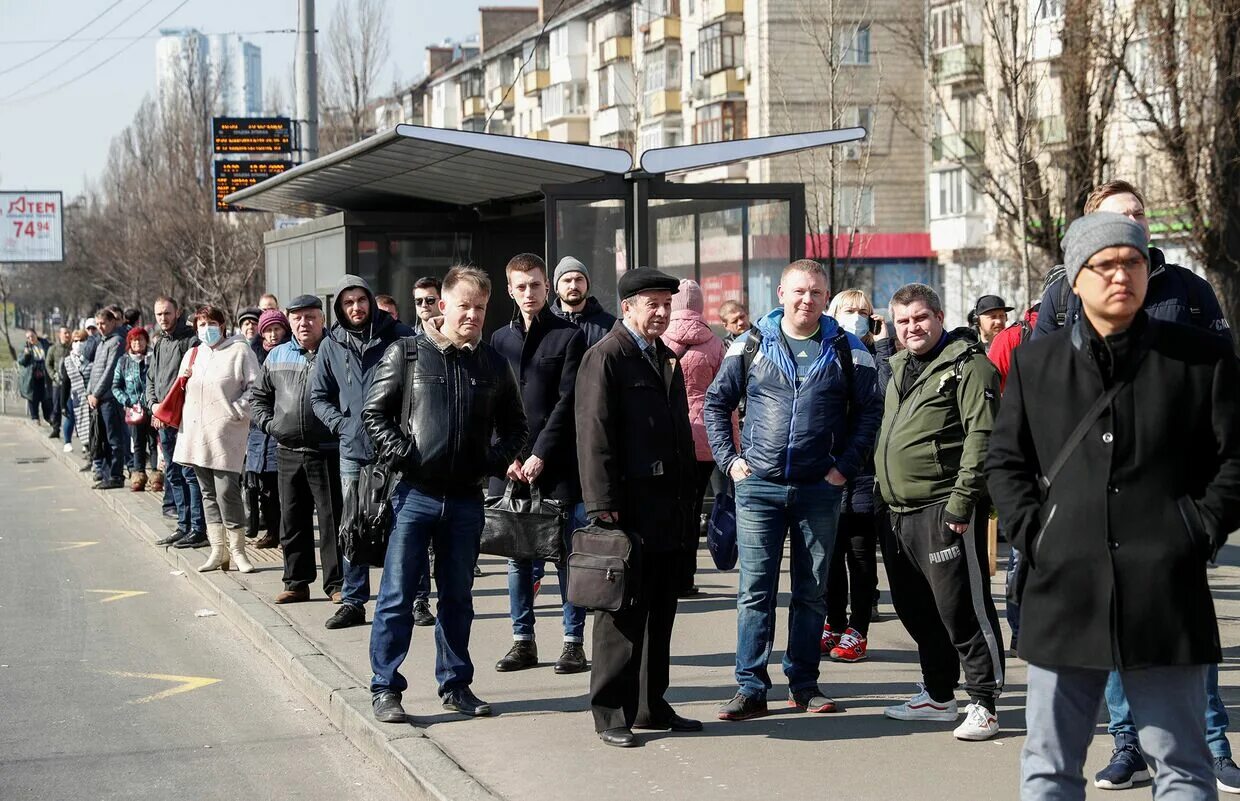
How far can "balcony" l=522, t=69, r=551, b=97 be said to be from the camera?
68625 millimetres

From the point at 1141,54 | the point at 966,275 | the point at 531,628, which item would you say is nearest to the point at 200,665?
the point at 531,628

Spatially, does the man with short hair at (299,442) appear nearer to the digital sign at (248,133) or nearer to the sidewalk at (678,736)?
the sidewalk at (678,736)

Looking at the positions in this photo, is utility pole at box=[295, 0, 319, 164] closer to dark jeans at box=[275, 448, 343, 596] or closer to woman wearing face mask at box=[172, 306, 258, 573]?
woman wearing face mask at box=[172, 306, 258, 573]

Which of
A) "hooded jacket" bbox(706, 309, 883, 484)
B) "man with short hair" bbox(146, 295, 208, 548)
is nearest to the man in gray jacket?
"man with short hair" bbox(146, 295, 208, 548)

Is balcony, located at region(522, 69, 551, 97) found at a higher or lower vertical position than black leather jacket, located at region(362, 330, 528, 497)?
higher

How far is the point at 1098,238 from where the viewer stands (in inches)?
161

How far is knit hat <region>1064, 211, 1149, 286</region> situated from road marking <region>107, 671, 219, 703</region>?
5225 millimetres

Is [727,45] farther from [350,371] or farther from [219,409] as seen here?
[350,371]

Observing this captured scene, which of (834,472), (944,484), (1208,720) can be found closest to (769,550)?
(834,472)

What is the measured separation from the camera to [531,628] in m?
7.81

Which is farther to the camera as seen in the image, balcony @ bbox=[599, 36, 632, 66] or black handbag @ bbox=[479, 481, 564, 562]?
balcony @ bbox=[599, 36, 632, 66]

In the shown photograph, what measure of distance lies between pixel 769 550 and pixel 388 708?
1.71 metres

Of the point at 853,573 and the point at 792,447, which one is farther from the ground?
the point at 792,447

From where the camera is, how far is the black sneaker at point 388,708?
654cm
